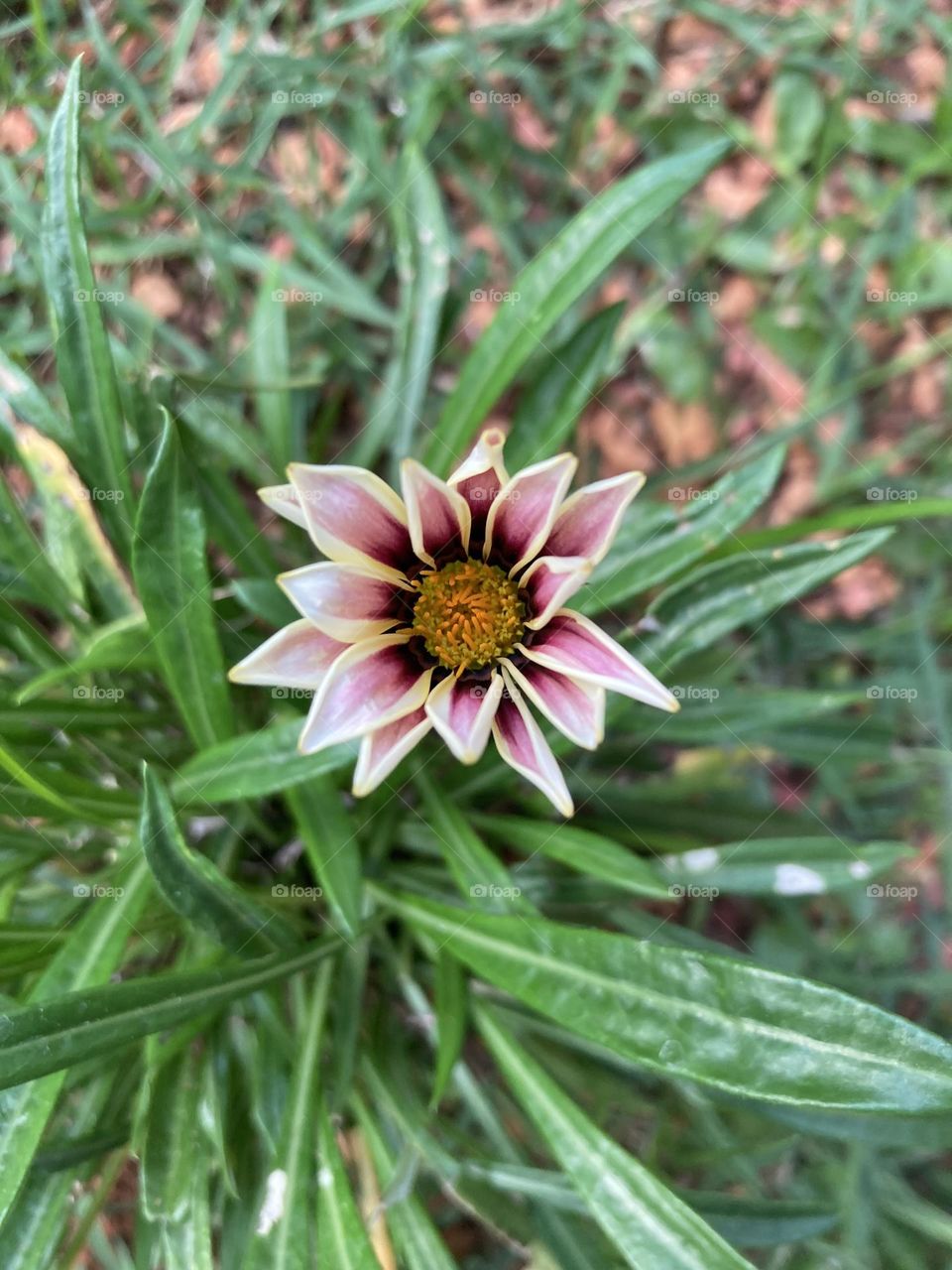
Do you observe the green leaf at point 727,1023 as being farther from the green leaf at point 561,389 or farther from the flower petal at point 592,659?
the green leaf at point 561,389

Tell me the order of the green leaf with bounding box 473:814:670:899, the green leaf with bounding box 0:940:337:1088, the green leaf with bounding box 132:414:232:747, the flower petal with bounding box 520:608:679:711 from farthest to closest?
1. the green leaf with bounding box 473:814:670:899
2. the green leaf with bounding box 132:414:232:747
3. the green leaf with bounding box 0:940:337:1088
4. the flower petal with bounding box 520:608:679:711

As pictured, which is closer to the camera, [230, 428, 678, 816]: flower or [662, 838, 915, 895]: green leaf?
[230, 428, 678, 816]: flower

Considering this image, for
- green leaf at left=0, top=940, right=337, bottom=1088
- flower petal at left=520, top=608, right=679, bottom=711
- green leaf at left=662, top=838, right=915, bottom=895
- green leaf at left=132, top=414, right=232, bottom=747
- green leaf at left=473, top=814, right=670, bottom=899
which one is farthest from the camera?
green leaf at left=662, top=838, right=915, bottom=895

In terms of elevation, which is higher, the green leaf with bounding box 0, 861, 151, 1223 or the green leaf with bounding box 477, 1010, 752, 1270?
the green leaf with bounding box 0, 861, 151, 1223

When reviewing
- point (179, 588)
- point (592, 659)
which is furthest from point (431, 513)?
point (179, 588)

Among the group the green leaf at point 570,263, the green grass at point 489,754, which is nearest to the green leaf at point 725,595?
the green grass at point 489,754

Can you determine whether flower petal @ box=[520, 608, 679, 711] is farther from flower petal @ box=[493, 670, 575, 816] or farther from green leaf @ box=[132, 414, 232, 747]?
green leaf @ box=[132, 414, 232, 747]

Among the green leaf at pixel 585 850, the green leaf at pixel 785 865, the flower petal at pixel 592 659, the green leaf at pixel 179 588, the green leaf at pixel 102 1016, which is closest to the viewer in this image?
the flower petal at pixel 592 659

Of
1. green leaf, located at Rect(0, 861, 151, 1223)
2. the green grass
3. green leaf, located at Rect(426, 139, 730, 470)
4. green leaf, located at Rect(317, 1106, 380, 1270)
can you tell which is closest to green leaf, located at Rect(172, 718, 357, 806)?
the green grass

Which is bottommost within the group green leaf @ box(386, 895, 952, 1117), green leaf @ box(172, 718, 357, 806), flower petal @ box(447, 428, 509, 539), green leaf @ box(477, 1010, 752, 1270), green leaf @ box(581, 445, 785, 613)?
green leaf @ box(477, 1010, 752, 1270)
